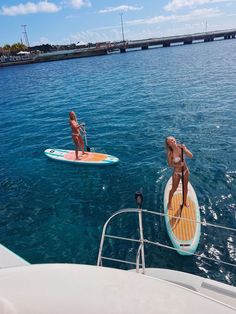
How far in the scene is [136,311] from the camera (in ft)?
8.94

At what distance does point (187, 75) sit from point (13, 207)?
3286 cm

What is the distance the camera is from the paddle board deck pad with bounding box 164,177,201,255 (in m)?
8.06

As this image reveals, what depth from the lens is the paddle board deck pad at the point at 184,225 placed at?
26.5 feet

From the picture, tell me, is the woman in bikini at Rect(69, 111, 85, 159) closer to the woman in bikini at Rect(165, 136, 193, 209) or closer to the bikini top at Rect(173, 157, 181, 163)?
the woman in bikini at Rect(165, 136, 193, 209)

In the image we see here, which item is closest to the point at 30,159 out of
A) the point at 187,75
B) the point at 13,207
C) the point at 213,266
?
the point at 13,207

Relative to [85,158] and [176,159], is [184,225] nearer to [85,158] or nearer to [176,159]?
[176,159]

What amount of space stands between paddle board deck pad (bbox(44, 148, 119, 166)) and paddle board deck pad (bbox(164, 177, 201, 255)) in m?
4.39

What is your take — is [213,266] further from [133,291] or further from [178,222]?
[133,291]

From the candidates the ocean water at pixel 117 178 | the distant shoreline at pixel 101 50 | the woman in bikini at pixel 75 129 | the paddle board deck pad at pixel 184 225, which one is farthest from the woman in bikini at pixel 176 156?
the distant shoreline at pixel 101 50

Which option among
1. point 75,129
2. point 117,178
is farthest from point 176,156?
point 75,129

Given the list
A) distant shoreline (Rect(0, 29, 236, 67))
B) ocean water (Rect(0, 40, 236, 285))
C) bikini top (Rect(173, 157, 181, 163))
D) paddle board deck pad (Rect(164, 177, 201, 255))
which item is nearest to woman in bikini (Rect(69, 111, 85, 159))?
ocean water (Rect(0, 40, 236, 285))

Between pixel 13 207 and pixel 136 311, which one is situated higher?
pixel 136 311

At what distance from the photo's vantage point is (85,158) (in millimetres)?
14422

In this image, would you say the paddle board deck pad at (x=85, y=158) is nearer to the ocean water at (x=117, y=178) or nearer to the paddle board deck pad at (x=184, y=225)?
the ocean water at (x=117, y=178)
